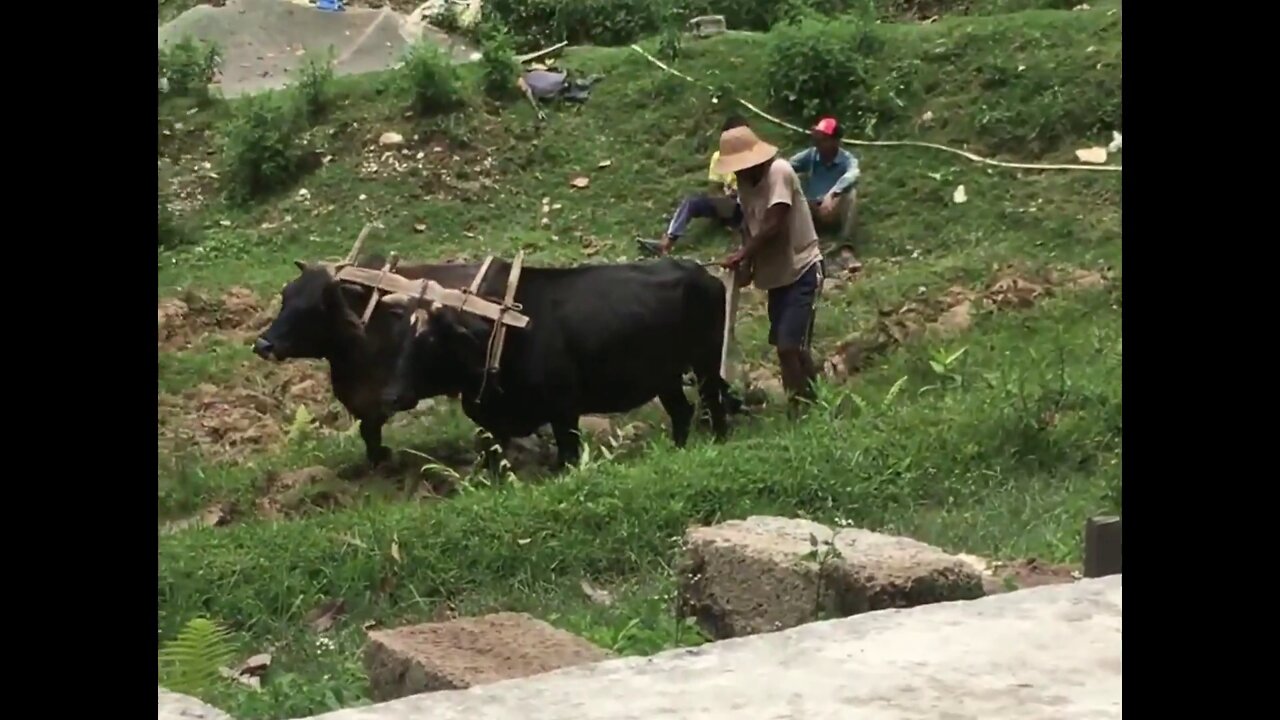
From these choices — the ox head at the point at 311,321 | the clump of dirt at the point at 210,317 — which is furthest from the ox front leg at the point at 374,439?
the clump of dirt at the point at 210,317

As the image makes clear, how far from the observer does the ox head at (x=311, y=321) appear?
7977mm

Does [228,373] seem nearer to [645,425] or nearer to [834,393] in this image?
[645,425]

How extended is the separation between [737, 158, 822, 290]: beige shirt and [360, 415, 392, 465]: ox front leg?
2.03 m

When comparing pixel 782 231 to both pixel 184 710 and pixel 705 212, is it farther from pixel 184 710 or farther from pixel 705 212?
pixel 184 710

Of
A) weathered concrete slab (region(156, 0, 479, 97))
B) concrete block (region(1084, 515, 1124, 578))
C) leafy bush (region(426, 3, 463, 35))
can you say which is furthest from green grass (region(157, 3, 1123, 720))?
leafy bush (region(426, 3, 463, 35))

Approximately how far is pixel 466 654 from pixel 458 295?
4.23 meters

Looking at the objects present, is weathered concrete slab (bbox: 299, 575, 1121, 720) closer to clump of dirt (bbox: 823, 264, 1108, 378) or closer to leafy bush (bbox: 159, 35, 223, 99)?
clump of dirt (bbox: 823, 264, 1108, 378)

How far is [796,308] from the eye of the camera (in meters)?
7.90

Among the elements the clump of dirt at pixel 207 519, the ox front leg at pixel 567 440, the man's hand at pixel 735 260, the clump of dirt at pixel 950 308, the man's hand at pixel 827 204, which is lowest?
the clump of dirt at pixel 207 519

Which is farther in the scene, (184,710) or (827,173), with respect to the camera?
(827,173)

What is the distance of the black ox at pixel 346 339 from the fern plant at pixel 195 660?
120 inches

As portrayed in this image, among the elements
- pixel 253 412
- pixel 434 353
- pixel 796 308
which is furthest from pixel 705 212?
pixel 253 412

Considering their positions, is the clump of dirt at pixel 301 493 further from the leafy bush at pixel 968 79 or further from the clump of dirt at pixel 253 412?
the leafy bush at pixel 968 79
